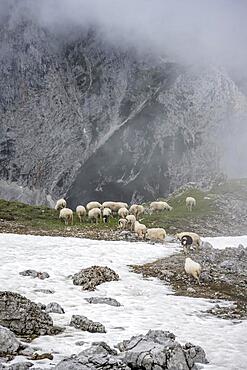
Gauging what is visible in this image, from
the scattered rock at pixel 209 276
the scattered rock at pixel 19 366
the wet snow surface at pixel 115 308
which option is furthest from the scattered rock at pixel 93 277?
the scattered rock at pixel 19 366

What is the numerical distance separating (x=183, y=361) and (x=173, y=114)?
100 metres

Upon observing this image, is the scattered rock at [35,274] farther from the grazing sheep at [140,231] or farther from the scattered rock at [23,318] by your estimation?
the grazing sheep at [140,231]

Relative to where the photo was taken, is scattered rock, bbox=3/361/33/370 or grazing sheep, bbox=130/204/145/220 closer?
scattered rock, bbox=3/361/33/370

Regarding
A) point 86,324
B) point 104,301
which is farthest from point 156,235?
point 86,324

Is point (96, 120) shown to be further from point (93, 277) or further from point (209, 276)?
point (93, 277)

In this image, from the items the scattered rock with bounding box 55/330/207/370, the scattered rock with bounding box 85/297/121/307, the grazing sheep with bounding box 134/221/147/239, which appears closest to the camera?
the scattered rock with bounding box 55/330/207/370

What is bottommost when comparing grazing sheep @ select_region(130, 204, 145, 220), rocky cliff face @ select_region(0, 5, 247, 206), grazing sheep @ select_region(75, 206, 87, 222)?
grazing sheep @ select_region(75, 206, 87, 222)

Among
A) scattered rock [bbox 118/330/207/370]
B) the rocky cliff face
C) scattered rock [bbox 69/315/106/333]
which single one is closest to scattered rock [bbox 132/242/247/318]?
scattered rock [bbox 69/315/106/333]

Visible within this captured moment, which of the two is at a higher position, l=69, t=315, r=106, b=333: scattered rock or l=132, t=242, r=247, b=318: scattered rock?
l=132, t=242, r=247, b=318: scattered rock

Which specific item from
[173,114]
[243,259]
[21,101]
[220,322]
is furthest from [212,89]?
[220,322]

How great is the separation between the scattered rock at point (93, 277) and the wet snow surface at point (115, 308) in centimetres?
37

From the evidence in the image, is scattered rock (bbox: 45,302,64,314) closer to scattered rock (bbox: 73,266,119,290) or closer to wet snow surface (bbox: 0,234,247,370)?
wet snow surface (bbox: 0,234,247,370)

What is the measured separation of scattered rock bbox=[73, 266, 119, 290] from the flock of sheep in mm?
4241

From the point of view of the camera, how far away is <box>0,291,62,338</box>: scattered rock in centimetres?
1240
